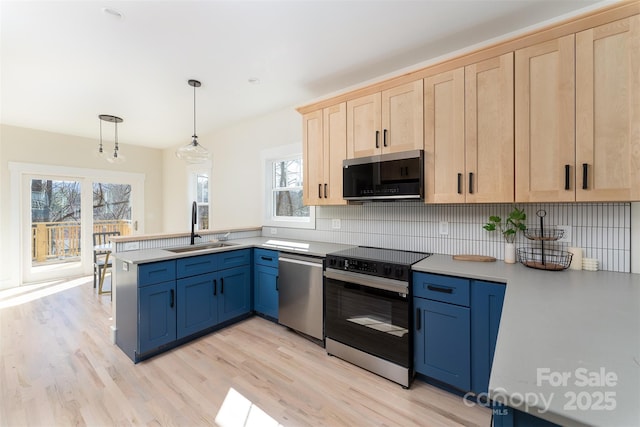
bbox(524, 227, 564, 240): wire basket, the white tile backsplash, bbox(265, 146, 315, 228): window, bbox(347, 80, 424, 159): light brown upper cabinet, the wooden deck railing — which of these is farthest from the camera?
the wooden deck railing

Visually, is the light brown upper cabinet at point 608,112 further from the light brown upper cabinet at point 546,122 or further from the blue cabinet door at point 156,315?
the blue cabinet door at point 156,315

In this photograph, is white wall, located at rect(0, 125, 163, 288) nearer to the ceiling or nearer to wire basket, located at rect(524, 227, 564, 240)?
the ceiling

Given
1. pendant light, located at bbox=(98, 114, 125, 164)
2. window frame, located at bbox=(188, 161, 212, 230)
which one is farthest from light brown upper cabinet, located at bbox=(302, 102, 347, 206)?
pendant light, located at bbox=(98, 114, 125, 164)

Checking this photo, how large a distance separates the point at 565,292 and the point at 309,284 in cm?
187

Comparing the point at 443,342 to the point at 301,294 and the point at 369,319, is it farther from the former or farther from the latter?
the point at 301,294

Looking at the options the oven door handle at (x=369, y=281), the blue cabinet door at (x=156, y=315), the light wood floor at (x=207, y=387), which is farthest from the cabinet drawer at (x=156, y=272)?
the oven door handle at (x=369, y=281)

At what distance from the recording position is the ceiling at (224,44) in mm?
1886

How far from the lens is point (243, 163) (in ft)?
14.4

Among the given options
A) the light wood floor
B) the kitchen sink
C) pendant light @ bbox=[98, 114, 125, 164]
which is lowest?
the light wood floor

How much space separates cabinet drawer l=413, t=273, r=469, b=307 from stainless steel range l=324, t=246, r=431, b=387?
0.08 meters

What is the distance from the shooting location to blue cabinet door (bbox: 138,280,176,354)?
2340 millimetres

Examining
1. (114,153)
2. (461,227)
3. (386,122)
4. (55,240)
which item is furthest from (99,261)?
(461,227)

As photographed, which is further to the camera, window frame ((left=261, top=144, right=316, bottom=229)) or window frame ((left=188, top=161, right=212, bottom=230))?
window frame ((left=188, top=161, right=212, bottom=230))

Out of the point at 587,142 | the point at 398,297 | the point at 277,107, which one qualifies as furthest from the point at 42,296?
the point at 587,142
